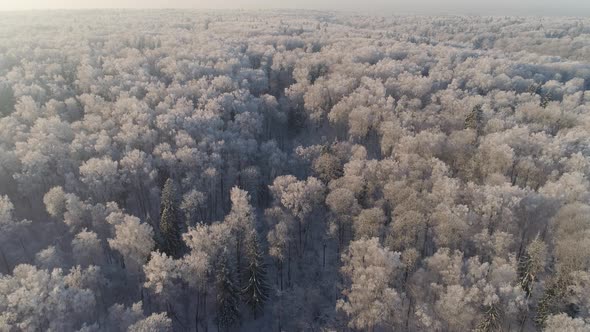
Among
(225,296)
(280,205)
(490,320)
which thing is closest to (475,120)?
(280,205)

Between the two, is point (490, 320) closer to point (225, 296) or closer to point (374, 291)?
point (374, 291)

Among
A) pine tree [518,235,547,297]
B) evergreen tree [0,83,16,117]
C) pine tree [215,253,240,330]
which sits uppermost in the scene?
evergreen tree [0,83,16,117]

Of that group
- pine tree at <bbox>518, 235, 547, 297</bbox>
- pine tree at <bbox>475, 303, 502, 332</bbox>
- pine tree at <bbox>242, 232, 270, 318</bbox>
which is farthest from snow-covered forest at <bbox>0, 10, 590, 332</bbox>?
pine tree at <bbox>518, 235, 547, 297</bbox>

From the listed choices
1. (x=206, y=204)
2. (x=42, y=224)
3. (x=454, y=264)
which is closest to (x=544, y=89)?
(x=454, y=264)

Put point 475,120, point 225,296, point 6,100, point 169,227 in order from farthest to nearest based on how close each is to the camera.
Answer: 1. point 475,120
2. point 6,100
3. point 169,227
4. point 225,296

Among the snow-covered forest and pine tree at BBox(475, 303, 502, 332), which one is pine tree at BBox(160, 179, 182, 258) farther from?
pine tree at BBox(475, 303, 502, 332)

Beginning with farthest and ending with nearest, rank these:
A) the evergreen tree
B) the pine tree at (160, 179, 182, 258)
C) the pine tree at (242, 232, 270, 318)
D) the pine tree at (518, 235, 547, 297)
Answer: the evergreen tree → the pine tree at (160, 179, 182, 258) → the pine tree at (242, 232, 270, 318) → the pine tree at (518, 235, 547, 297)

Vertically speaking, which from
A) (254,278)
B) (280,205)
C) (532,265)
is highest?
(532,265)
